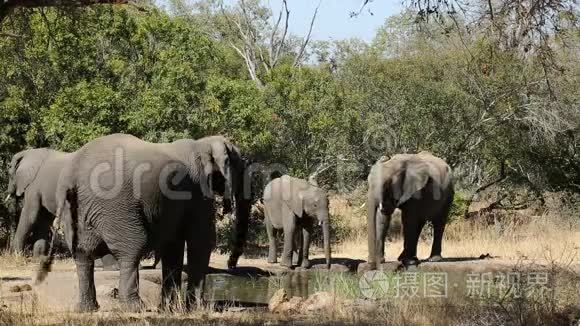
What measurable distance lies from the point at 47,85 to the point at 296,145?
745 cm

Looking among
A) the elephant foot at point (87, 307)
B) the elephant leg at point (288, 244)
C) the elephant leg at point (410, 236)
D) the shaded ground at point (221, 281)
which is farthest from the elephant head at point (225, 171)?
the elephant leg at point (288, 244)

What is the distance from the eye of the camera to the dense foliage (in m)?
19.7

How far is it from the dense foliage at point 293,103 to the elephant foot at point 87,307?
6.76 meters

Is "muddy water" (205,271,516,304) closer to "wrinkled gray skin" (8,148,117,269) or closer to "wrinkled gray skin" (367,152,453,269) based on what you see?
"wrinkled gray skin" (367,152,453,269)

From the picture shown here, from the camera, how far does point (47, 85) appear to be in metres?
20.4

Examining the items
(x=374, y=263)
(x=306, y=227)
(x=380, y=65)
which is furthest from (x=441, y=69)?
(x=374, y=263)

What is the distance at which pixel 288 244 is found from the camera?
781 inches

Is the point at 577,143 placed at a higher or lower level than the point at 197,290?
higher

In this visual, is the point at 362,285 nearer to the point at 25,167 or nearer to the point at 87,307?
the point at 87,307

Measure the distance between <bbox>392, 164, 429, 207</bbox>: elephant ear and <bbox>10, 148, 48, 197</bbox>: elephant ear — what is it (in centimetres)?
738

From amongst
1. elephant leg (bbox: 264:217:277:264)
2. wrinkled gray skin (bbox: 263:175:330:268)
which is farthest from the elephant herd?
elephant leg (bbox: 264:217:277:264)

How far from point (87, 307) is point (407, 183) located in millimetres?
9551

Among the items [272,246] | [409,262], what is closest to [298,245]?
[272,246]

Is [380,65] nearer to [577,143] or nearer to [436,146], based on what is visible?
[436,146]
